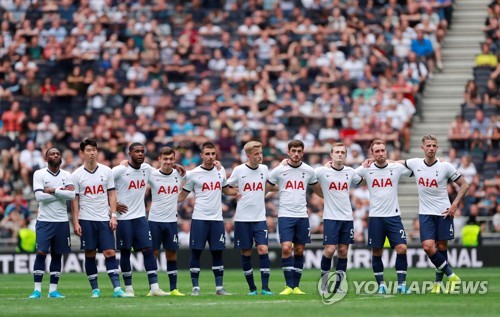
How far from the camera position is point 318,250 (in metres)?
33.9

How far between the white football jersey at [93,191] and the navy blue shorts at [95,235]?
Result: 96 millimetres

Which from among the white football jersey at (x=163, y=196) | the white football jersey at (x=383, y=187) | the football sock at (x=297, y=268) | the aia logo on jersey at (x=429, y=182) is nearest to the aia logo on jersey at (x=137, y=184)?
the white football jersey at (x=163, y=196)

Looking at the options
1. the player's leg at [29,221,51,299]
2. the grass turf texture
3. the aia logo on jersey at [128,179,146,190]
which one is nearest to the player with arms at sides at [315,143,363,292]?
the grass turf texture

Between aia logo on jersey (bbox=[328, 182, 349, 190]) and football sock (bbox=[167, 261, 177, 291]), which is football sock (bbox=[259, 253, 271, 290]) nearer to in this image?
football sock (bbox=[167, 261, 177, 291])

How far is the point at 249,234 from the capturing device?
23422 mm

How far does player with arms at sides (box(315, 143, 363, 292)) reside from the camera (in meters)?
23.3

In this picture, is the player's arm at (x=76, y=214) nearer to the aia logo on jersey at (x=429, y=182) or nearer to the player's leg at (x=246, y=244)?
the player's leg at (x=246, y=244)

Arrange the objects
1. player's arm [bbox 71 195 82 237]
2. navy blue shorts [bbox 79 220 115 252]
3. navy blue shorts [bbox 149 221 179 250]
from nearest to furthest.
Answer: player's arm [bbox 71 195 82 237]
navy blue shorts [bbox 79 220 115 252]
navy blue shorts [bbox 149 221 179 250]

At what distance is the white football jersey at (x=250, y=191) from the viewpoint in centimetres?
2344

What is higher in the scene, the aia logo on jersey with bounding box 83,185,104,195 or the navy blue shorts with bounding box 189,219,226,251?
the aia logo on jersey with bounding box 83,185,104,195

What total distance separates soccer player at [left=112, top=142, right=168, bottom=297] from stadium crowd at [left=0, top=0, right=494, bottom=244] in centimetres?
1150

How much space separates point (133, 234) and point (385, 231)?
175 inches

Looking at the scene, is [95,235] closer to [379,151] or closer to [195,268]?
[195,268]

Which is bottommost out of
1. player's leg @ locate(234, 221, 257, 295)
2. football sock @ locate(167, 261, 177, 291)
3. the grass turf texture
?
the grass turf texture
